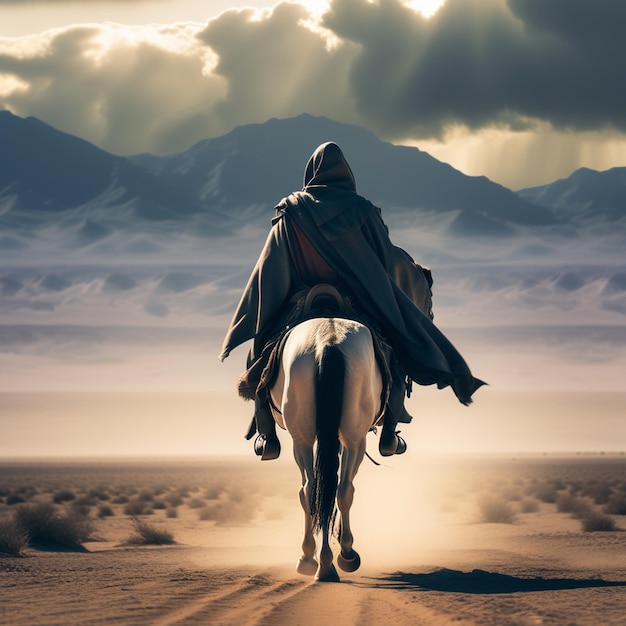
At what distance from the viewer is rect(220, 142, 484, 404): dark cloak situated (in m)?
13.2

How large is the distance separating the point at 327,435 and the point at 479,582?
8.41 ft

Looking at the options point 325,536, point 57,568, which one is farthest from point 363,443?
point 57,568

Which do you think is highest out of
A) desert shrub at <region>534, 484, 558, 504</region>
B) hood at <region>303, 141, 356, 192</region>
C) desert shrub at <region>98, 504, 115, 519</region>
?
hood at <region>303, 141, 356, 192</region>

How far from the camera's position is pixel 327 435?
36.7ft

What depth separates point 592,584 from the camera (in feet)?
40.7

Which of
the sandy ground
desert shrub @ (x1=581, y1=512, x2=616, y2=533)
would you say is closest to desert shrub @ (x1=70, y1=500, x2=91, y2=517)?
the sandy ground

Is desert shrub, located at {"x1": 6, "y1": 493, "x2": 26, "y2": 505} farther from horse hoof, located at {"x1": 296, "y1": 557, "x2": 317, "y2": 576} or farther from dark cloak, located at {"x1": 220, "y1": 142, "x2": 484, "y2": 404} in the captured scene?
horse hoof, located at {"x1": 296, "y1": 557, "x2": 317, "y2": 576}

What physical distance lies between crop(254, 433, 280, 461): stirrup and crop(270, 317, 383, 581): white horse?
1374 millimetres

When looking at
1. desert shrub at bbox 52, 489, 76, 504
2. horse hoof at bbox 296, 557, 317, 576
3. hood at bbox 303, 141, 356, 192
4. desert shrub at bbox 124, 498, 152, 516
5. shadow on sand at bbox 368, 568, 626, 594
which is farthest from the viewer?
desert shrub at bbox 52, 489, 76, 504

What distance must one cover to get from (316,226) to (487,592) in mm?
4262

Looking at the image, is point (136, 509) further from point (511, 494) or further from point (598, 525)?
point (598, 525)

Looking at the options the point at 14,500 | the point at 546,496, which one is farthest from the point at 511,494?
the point at 14,500

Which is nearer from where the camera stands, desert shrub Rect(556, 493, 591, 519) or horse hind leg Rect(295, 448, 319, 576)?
horse hind leg Rect(295, 448, 319, 576)

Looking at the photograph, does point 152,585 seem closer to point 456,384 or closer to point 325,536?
point 325,536
